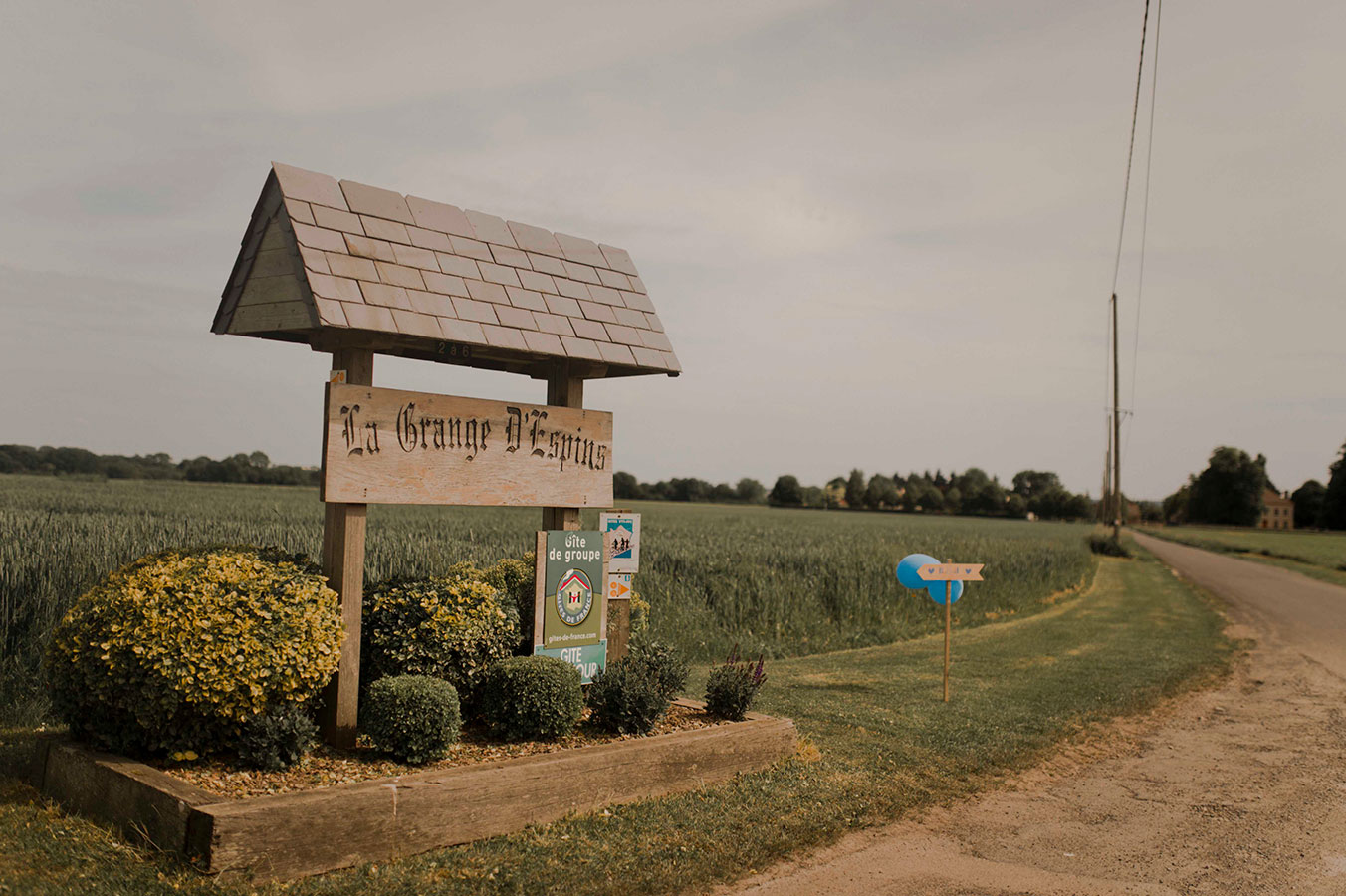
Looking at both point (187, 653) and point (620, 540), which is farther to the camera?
point (620, 540)

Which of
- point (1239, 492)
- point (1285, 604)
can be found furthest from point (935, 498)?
point (1285, 604)

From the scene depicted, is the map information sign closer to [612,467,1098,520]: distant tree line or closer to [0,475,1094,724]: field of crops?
[0,475,1094,724]: field of crops

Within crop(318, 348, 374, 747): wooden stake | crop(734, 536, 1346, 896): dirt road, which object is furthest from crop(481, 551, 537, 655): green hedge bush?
crop(734, 536, 1346, 896): dirt road

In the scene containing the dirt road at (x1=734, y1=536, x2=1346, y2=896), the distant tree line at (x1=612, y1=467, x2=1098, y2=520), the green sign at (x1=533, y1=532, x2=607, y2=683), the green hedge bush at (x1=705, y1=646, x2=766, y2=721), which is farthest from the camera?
the distant tree line at (x1=612, y1=467, x2=1098, y2=520)

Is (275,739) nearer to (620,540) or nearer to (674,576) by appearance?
(620,540)

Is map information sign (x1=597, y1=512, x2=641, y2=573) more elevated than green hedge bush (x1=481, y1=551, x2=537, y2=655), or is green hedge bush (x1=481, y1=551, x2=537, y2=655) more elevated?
map information sign (x1=597, y1=512, x2=641, y2=573)

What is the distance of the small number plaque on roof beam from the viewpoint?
6234mm

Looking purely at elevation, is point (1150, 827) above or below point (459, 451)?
below

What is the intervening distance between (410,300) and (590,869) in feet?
12.6

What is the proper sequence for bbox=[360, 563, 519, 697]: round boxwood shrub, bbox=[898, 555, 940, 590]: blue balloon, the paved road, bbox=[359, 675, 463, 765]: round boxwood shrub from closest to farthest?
bbox=[359, 675, 463, 765]: round boxwood shrub, bbox=[360, 563, 519, 697]: round boxwood shrub, bbox=[898, 555, 940, 590]: blue balloon, the paved road

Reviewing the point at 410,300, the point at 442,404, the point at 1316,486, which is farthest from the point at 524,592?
the point at 1316,486

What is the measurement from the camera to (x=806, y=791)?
6707 millimetres

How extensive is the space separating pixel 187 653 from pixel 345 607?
107 centimetres

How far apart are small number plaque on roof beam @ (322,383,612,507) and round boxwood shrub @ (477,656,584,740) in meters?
1.21
